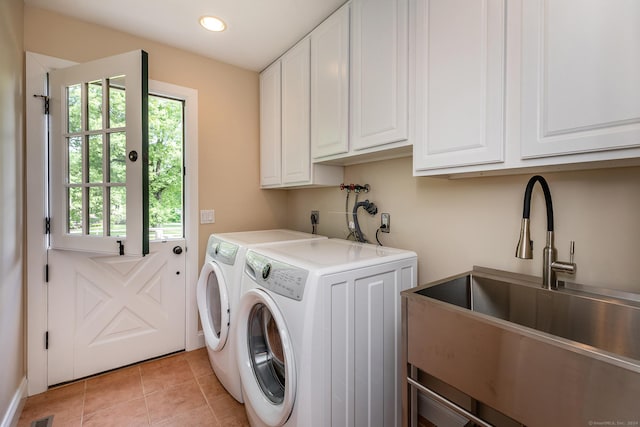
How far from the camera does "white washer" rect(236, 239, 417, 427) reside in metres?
1.09

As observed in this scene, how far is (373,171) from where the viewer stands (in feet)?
6.40

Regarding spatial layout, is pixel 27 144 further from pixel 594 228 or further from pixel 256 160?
pixel 594 228

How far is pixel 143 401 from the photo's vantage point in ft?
5.76

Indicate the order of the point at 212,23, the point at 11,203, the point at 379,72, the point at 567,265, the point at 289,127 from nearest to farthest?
the point at 567,265
the point at 379,72
the point at 11,203
the point at 212,23
the point at 289,127

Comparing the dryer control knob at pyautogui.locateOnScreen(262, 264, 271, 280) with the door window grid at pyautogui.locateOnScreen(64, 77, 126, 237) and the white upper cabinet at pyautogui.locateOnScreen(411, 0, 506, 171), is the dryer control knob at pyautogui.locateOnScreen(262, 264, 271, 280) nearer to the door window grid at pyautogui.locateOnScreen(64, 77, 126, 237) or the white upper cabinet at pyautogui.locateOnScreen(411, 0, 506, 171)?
the white upper cabinet at pyautogui.locateOnScreen(411, 0, 506, 171)

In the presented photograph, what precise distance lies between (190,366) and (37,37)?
2.49m

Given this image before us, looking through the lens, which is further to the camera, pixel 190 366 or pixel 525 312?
pixel 190 366

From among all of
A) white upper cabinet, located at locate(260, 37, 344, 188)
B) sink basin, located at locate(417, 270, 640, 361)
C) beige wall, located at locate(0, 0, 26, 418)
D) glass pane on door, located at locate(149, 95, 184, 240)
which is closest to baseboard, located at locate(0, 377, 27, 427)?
beige wall, located at locate(0, 0, 26, 418)

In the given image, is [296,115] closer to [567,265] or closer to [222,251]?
[222,251]

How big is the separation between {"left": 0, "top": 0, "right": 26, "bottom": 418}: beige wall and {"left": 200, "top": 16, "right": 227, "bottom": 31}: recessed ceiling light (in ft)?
3.24

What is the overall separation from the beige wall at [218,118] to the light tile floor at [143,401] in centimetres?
93

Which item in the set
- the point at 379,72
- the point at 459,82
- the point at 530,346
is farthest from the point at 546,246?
the point at 379,72

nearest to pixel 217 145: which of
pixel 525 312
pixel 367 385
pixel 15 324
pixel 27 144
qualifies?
pixel 27 144

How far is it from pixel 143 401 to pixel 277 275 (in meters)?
1.38
